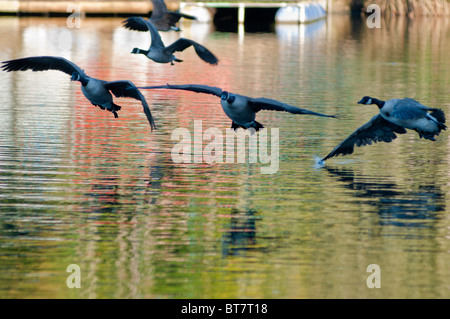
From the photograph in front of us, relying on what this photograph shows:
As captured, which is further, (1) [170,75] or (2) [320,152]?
(1) [170,75]

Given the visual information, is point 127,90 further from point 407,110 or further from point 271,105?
point 407,110

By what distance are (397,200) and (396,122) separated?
1702mm

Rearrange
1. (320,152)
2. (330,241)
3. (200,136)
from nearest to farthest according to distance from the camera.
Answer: (330,241) < (320,152) < (200,136)

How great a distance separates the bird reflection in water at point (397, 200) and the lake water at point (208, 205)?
35 mm

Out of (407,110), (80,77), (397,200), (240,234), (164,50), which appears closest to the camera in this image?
(240,234)

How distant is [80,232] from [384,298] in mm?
4730

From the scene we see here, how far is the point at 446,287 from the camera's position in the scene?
38.1 ft

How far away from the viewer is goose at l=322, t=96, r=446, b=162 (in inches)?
663

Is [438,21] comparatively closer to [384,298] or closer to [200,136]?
[200,136]

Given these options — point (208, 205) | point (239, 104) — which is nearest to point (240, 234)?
point (208, 205)

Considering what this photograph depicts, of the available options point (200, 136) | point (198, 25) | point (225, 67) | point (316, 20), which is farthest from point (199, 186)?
point (316, 20)

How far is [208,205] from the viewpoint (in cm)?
1550

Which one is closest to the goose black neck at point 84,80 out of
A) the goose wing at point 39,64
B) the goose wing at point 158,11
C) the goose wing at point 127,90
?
the goose wing at point 127,90

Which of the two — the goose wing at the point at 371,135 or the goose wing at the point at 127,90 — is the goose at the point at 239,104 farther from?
the goose wing at the point at 371,135
